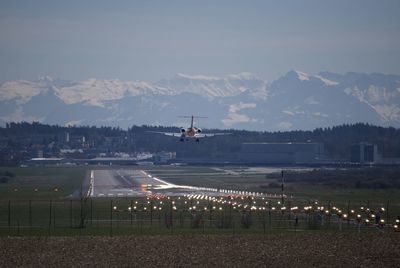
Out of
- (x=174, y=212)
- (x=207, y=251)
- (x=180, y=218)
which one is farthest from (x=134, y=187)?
(x=207, y=251)

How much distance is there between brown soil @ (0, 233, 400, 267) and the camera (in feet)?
163

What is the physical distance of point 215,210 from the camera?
3290 inches

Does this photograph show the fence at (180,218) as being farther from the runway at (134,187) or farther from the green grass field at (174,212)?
the runway at (134,187)

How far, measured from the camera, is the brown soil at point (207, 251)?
49594 millimetres

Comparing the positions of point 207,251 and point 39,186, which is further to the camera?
point 39,186

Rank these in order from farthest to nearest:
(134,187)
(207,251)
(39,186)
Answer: (39,186) → (134,187) → (207,251)

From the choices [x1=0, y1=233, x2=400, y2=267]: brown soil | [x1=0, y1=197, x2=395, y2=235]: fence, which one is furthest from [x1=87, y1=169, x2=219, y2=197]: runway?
[x1=0, y1=233, x2=400, y2=267]: brown soil

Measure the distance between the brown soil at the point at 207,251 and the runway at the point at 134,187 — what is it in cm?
4392

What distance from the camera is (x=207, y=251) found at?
176 ft

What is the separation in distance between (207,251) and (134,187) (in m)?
65.3

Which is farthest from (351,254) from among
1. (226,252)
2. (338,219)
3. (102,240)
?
(338,219)

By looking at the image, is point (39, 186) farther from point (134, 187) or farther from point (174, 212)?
point (174, 212)

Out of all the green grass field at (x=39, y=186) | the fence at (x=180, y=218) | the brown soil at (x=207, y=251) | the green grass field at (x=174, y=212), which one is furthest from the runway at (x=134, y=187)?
the brown soil at (x=207, y=251)

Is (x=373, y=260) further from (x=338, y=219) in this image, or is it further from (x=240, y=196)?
(x=240, y=196)
